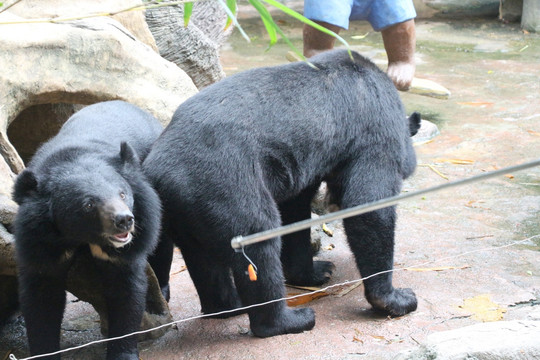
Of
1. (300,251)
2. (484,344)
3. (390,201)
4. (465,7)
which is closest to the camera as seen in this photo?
(390,201)

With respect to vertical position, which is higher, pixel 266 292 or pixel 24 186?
pixel 24 186

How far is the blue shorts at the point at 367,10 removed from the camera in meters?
6.06

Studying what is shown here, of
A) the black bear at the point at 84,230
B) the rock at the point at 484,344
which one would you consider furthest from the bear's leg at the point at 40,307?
the rock at the point at 484,344

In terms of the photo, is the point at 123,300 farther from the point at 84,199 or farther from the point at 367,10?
the point at 367,10

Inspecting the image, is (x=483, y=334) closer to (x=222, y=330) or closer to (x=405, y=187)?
(x=222, y=330)

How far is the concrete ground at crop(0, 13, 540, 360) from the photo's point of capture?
13.1 feet

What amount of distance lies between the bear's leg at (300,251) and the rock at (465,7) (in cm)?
1041

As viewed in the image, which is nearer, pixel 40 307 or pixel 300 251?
pixel 40 307

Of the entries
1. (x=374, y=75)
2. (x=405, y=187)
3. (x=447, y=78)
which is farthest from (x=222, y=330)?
(x=447, y=78)

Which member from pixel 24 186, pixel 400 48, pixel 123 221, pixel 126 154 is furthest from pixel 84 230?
pixel 400 48

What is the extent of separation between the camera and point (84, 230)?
3.40 m

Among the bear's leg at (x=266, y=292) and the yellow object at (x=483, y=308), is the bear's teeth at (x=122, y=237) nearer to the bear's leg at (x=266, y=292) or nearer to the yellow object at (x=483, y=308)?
the bear's leg at (x=266, y=292)

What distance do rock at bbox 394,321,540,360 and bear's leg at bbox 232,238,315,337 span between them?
89 centimetres

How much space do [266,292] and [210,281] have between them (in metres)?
0.48
